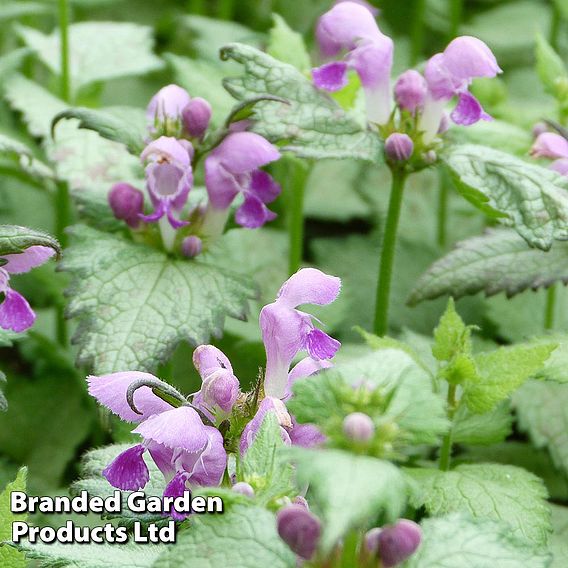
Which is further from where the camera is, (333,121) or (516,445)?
(516,445)

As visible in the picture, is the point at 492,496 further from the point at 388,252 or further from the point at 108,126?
the point at 108,126

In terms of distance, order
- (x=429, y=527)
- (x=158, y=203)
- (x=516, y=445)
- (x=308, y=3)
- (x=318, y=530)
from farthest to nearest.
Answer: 1. (x=308, y=3)
2. (x=516, y=445)
3. (x=158, y=203)
4. (x=429, y=527)
5. (x=318, y=530)

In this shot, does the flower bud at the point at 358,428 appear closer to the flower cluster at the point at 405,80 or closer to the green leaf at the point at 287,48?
the flower cluster at the point at 405,80

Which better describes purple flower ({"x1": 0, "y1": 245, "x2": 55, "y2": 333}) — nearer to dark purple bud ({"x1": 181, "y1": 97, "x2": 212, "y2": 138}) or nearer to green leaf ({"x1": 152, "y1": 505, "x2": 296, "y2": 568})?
dark purple bud ({"x1": 181, "y1": 97, "x2": 212, "y2": 138})

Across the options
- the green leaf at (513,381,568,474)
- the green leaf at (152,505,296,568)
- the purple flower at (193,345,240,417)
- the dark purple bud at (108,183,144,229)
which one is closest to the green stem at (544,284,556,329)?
the green leaf at (513,381,568,474)

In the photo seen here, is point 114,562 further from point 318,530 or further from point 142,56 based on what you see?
point 142,56

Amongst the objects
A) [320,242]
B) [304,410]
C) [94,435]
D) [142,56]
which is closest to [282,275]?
[320,242]
